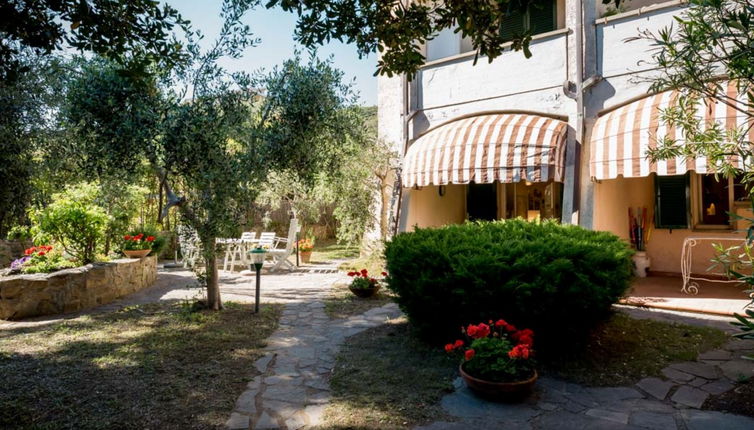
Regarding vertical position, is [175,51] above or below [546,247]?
above

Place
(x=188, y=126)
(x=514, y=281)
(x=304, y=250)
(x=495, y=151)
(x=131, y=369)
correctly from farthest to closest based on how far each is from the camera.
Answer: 1. (x=304, y=250)
2. (x=495, y=151)
3. (x=188, y=126)
4. (x=131, y=369)
5. (x=514, y=281)

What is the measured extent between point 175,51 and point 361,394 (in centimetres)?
409

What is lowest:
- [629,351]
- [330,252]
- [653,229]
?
[629,351]

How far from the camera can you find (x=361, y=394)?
4.20 metres

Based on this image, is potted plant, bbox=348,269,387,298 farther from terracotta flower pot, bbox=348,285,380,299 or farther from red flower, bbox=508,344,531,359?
red flower, bbox=508,344,531,359

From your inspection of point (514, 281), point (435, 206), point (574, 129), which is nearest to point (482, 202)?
point (435, 206)

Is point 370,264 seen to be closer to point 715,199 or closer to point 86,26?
point 715,199

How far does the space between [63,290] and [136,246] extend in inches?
105

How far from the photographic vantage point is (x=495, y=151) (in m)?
9.11

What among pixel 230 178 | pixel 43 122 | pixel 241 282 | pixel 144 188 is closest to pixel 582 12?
pixel 230 178

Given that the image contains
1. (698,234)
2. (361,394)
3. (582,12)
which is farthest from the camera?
(698,234)

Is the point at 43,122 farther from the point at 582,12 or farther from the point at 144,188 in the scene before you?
the point at 582,12

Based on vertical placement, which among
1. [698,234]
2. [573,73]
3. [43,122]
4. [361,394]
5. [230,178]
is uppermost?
[573,73]

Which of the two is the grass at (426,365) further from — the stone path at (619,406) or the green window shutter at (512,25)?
the green window shutter at (512,25)
